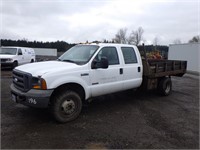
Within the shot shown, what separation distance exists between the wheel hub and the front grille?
90 cm

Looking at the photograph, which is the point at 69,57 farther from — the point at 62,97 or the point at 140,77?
the point at 140,77

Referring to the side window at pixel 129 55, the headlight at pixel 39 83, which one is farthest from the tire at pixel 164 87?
the headlight at pixel 39 83

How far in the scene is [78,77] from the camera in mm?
4930

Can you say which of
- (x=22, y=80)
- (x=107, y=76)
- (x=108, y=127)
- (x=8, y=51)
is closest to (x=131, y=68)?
(x=107, y=76)

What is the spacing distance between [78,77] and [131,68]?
2.06 meters

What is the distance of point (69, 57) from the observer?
19.2 feet

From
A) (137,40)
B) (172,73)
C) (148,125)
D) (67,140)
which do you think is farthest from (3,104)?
(137,40)

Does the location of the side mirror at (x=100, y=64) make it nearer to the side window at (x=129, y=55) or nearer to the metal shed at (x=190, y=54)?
the side window at (x=129, y=55)

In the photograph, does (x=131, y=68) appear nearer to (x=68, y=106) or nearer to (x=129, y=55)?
(x=129, y=55)

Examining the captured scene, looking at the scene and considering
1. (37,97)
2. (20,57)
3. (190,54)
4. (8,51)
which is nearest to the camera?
(37,97)

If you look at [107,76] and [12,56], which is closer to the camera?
[107,76]

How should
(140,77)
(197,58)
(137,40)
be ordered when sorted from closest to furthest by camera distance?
(140,77), (197,58), (137,40)

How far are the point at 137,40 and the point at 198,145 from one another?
69.8 meters

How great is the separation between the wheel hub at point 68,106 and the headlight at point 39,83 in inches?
26.4
